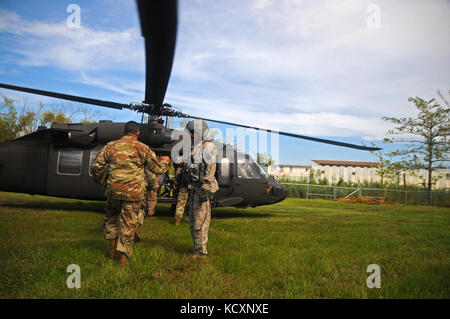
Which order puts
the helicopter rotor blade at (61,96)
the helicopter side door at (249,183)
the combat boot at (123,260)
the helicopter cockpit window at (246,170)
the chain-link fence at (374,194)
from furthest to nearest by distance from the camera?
the chain-link fence at (374,194), the helicopter cockpit window at (246,170), the helicopter side door at (249,183), the helicopter rotor blade at (61,96), the combat boot at (123,260)

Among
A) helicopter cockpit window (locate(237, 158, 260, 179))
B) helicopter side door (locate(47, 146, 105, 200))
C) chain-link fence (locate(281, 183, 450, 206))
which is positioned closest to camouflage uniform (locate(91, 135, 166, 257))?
helicopter side door (locate(47, 146, 105, 200))

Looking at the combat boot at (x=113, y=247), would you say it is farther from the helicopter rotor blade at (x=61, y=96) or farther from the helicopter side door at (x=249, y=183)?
the helicopter side door at (x=249, y=183)

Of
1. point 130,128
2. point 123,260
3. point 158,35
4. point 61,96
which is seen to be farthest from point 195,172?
point 61,96

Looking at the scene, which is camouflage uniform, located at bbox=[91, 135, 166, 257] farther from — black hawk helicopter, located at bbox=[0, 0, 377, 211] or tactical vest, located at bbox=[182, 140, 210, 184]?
black hawk helicopter, located at bbox=[0, 0, 377, 211]

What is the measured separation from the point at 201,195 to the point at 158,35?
8.09ft

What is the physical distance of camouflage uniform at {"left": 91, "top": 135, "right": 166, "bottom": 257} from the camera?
3998mm

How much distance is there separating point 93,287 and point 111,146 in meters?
1.92

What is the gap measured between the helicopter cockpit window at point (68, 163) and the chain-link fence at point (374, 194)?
17692 mm

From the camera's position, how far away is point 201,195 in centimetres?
436

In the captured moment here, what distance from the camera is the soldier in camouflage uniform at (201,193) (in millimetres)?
4324

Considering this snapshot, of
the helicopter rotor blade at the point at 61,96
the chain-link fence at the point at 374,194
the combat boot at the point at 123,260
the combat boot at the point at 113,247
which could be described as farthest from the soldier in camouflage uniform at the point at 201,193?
the chain-link fence at the point at 374,194

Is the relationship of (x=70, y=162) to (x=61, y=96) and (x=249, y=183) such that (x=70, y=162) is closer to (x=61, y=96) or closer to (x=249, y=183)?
(x=61, y=96)
